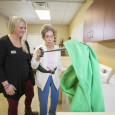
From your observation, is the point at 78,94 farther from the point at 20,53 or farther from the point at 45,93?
the point at 20,53

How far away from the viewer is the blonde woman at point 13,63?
3.95ft

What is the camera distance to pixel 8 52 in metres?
1.21

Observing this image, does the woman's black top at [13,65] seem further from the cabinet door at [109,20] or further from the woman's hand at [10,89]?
the cabinet door at [109,20]

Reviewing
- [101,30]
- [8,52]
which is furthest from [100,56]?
[8,52]

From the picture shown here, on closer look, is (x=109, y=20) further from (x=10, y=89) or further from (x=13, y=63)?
(x=10, y=89)

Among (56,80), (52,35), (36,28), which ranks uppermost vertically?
(36,28)

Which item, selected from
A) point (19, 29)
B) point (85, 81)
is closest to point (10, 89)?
point (19, 29)

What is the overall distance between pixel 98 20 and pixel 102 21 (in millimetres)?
130

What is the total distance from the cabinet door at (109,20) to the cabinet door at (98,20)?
98mm

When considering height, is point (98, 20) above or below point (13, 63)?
above

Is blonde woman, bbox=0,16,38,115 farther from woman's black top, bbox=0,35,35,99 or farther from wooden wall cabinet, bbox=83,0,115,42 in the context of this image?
wooden wall cabinet, bbox=83,0,115,42

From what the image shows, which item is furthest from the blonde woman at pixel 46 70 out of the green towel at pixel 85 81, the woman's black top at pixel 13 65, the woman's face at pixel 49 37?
the green towel at pixel 85 81

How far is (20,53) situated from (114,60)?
4.35ft

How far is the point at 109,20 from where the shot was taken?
1.21m
